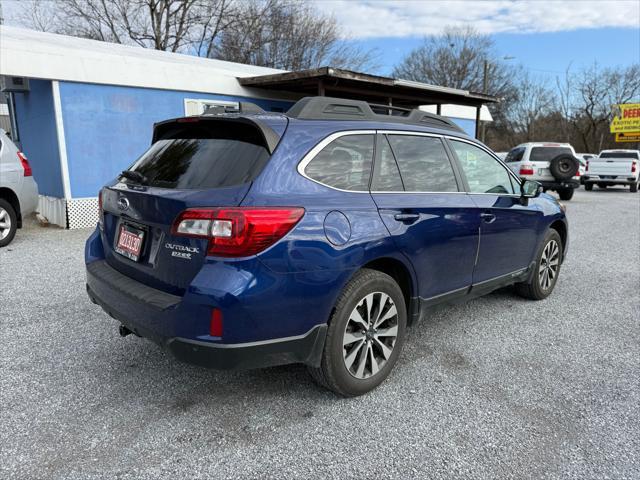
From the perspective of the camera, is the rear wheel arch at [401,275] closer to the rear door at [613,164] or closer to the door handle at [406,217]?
the door handle at [406,217]

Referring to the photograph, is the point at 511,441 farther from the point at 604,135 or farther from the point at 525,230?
the point at 604,135

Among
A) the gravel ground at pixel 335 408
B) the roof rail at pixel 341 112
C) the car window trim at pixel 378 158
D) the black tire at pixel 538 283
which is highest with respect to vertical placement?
the roof rail at pixel 341 112

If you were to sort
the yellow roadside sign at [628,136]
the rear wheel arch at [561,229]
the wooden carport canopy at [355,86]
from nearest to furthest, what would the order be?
the rear wheel arch at [561,229]
the wooden carport canopy at [355,86]
the yellow roadside sign at [628,136]

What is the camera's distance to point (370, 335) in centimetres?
288

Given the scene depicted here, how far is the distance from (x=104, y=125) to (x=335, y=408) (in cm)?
837

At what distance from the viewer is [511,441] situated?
2.50 m

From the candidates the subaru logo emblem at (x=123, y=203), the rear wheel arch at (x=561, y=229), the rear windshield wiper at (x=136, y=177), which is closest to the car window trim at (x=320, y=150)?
the rear windshield wiper at (x=136, y=177)

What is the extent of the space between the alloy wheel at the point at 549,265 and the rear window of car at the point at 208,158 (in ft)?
11.3

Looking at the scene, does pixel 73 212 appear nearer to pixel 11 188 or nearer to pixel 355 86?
pixel 11 188

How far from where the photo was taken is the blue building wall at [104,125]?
8.78m

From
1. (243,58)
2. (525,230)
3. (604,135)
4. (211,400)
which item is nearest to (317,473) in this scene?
(211,400)

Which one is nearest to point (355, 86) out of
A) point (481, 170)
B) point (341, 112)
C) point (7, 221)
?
point (7, 221)

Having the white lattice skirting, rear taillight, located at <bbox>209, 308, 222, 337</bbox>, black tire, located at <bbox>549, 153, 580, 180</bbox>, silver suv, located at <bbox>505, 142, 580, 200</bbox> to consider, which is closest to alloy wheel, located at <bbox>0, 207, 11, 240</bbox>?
the white lattice skirting

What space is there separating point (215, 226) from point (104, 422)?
131cm
